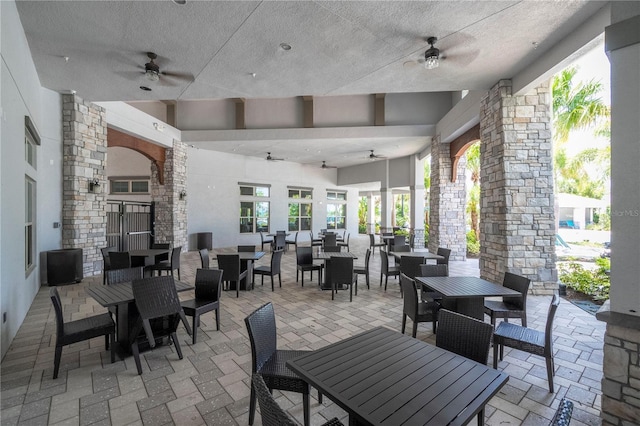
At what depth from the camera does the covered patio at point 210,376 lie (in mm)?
2125

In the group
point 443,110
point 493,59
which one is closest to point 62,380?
point 493,59

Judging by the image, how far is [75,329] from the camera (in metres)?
2.71

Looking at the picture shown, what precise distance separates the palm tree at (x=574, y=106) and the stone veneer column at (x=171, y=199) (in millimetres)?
11704

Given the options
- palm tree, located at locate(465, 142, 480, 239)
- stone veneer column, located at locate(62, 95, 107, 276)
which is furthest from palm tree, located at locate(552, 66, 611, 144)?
stone veneer column, located at locate(62, 95, 107, 276)

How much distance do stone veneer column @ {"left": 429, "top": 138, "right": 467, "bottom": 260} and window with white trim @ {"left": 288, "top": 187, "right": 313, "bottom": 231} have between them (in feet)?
23.5

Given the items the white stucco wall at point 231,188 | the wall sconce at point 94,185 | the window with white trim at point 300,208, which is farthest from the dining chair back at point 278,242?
the window with white trim at point 300,208

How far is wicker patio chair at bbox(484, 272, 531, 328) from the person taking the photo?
3.20m

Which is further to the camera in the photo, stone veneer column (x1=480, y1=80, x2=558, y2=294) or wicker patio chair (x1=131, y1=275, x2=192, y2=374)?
stone veneer column (x1=480, y1=80, x2=558, y2=294)

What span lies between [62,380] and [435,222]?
8.86m

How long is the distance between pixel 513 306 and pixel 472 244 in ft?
25.2

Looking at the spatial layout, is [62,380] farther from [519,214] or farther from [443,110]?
[443,110]

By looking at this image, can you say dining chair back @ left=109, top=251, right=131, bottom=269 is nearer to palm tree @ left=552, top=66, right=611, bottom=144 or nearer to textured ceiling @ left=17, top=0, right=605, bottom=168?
textured ceiling @ left=17, top=0, right=605, bottom=168

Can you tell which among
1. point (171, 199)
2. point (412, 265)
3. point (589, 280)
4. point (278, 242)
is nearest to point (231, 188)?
point (171, 199)

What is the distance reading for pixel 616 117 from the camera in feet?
6.78
